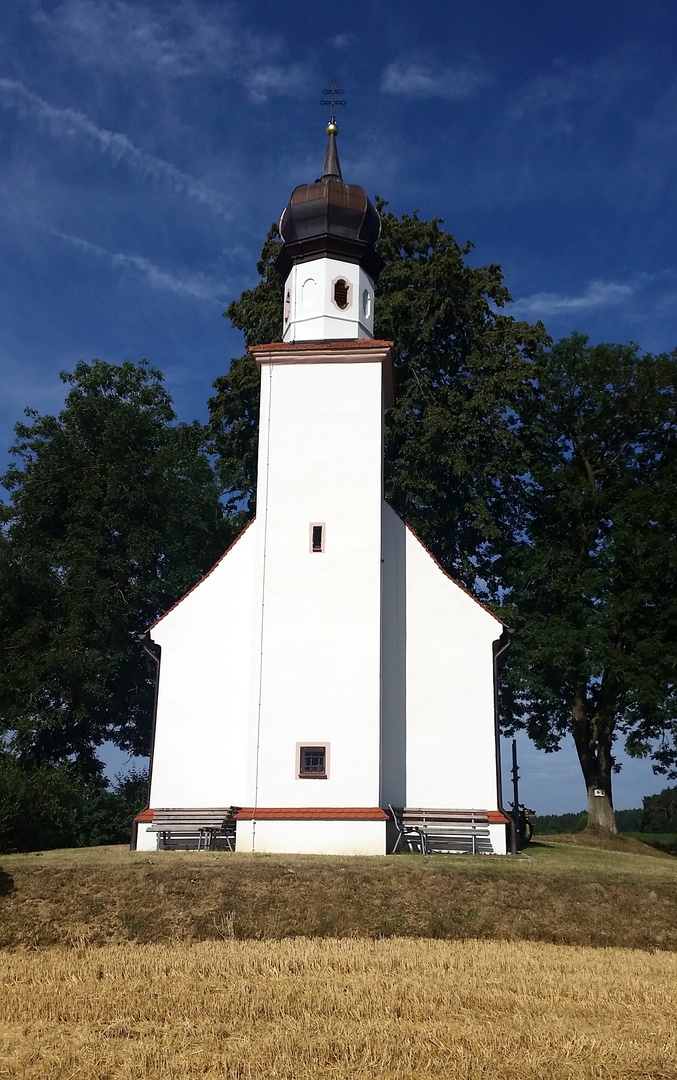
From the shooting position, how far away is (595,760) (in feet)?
94.5

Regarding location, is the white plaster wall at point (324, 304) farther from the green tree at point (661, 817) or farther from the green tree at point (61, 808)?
the green tree at point (661, 817)

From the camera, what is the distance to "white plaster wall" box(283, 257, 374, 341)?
2261cm

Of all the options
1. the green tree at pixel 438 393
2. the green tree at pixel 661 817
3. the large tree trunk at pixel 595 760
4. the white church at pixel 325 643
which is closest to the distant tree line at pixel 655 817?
the green tree at pixel 661 817

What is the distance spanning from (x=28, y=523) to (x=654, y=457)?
62.8 ft

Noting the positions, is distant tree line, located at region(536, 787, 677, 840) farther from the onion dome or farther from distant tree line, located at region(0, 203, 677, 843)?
the onion dome

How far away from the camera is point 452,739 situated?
20.7m

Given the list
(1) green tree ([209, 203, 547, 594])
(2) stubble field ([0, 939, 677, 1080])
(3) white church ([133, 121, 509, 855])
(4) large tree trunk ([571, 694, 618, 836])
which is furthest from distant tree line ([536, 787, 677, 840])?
(2) stubble field ([0, 939, 677, 1080])

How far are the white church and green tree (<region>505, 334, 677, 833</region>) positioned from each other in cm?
654

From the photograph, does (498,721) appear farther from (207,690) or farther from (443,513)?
(443,513)

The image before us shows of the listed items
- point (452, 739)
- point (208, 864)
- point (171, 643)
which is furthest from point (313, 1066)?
point (171, 643)

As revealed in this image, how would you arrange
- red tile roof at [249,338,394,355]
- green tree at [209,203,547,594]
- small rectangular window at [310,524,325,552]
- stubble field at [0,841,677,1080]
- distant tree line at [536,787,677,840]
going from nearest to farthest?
stubble field at [0,841,677,1080] < small rectangular window at [310,524,325,552] < red tile roof at [249,338,394,355] < green tree at [209,203,547,594] < distant tree line at [536,787,677,840]

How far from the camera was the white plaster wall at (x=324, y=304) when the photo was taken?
890 inches

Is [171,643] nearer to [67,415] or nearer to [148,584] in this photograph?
[148,584]

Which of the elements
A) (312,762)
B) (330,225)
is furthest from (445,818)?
(330,225)
